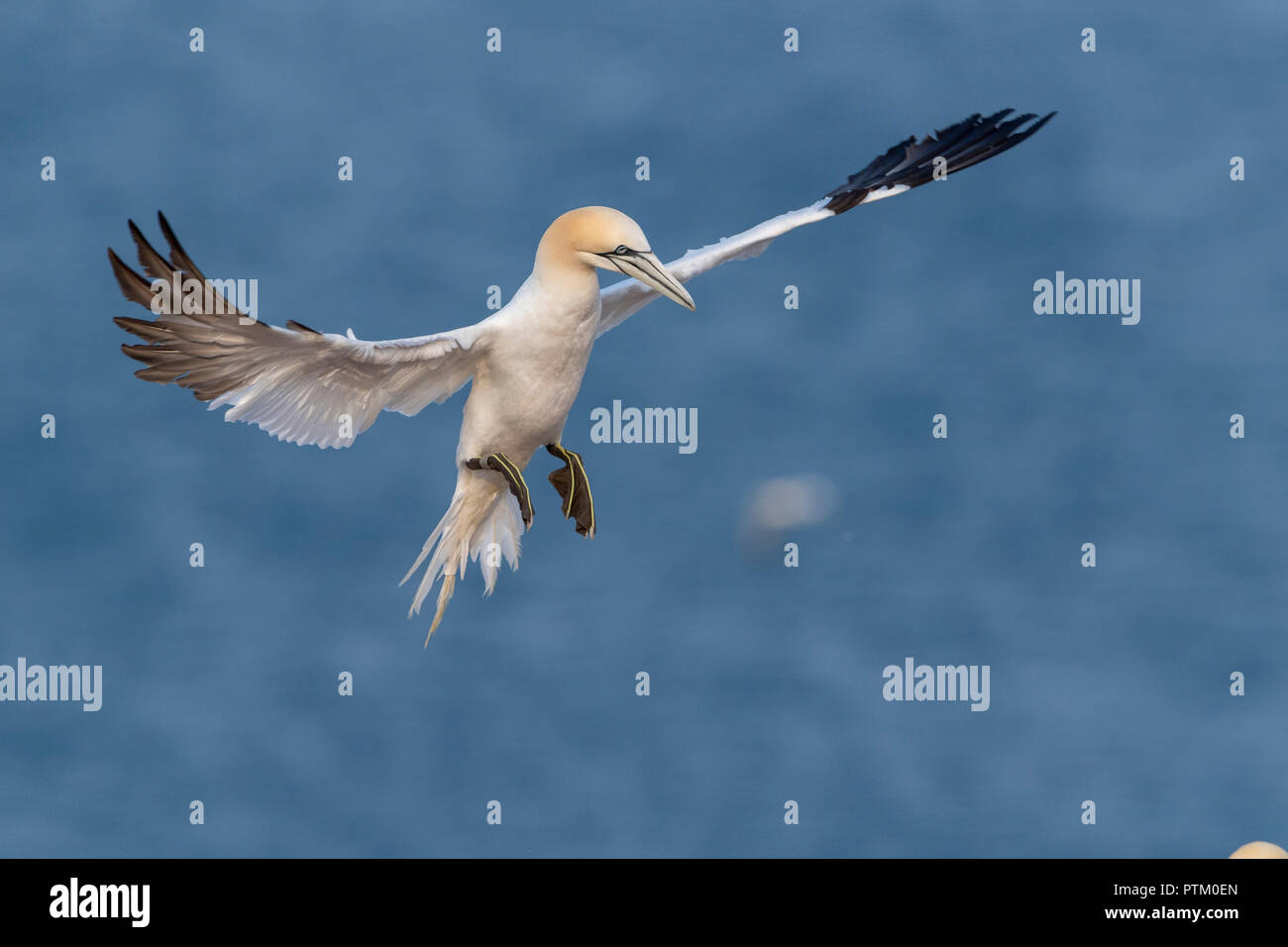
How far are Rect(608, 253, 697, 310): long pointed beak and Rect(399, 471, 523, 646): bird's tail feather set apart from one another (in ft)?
10.2

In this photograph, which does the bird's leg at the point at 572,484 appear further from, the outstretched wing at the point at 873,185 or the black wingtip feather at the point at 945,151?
the black wingtip feather at the point at 945,151

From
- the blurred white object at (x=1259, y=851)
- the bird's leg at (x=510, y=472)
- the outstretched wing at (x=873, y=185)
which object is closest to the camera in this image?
the blurred white object at (x=1259, y=851)

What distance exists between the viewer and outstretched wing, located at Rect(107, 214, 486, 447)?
20484 mm

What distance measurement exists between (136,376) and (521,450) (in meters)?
4.52

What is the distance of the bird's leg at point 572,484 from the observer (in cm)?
2450

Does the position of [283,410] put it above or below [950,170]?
below

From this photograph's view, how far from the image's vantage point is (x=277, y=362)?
22156 millimetres

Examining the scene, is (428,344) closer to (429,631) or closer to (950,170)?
(429,631)

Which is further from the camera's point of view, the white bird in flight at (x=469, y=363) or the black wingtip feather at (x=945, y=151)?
the black wingtip feather at (x=945, y=151)

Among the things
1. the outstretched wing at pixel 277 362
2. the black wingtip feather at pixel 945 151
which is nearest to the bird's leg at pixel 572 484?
the outstretched wing at pixel 277 362

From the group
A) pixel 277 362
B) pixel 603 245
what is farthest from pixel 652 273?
pixel 277 362

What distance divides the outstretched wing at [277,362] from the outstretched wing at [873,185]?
250 cm

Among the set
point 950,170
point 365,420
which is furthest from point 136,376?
point 950,170

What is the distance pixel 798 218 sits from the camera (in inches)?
1025
